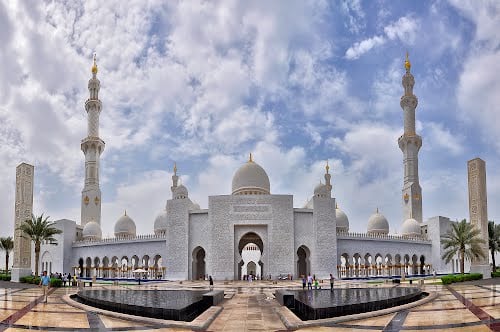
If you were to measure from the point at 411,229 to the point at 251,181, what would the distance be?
47.7 ft

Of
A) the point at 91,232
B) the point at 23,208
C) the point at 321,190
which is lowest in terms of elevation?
the point at 91,232

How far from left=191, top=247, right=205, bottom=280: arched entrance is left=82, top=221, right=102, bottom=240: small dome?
9.86m

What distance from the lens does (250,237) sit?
123ft

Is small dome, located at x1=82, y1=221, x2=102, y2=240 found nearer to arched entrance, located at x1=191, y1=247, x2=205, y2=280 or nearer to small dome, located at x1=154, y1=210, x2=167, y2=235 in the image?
small dome, located at x1=154, y1=210, x2=167, y2=235

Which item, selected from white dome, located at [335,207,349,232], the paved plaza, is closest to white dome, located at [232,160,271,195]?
white dome, located at [335,207,349,232]

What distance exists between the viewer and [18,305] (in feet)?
46.4

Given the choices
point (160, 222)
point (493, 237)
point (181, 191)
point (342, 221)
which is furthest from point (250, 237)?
point (493, 237)

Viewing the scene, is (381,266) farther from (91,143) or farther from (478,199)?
(91,143)

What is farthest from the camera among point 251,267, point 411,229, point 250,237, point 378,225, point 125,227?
point 251,267

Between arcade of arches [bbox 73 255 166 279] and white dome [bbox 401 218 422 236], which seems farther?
white dome [bbox 401 218 422 236]

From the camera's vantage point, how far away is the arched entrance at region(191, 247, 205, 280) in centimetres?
3347

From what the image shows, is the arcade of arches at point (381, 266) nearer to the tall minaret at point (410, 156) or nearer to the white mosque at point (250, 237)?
the white mosque at point (250, 237)

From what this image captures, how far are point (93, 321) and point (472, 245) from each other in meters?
24.0

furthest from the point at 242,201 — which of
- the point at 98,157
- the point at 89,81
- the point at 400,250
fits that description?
the point at 89,81
